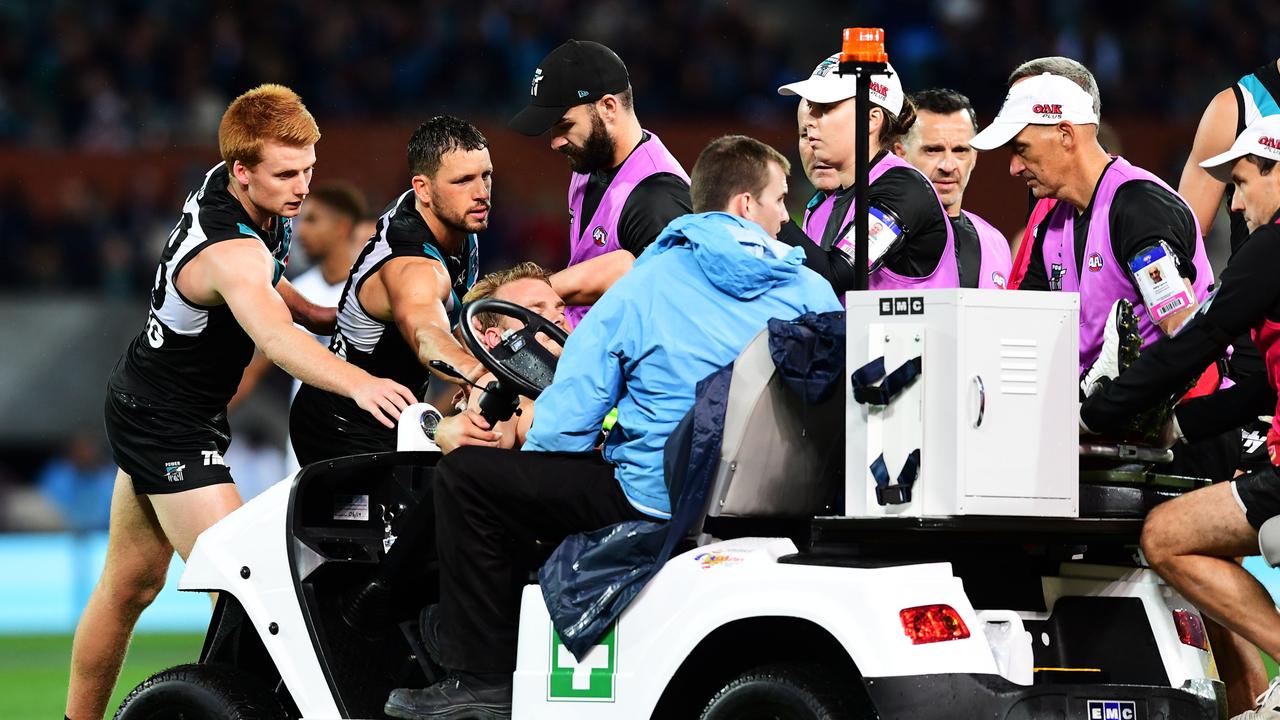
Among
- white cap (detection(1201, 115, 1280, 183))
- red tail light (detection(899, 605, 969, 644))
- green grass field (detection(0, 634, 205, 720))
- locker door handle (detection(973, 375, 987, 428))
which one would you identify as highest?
white cap (detection(1201, 115, 1280, 183))

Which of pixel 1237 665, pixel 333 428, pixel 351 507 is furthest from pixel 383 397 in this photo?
pixel 1237 665

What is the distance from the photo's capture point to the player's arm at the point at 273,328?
5.17 m

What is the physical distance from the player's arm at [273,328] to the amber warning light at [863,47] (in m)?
1.57

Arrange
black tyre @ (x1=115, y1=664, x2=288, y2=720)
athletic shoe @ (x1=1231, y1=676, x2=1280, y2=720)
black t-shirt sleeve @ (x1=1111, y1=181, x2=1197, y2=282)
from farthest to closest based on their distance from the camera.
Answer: black t-shirt sleeve @ (x1=1111, y1=181, x2=1197, y2=282), black tyre @ (x1=115, y1=664, x2=288, y2=720), athletic shoe @ (x1=1231, y1=676, x2=1280, y2=720)

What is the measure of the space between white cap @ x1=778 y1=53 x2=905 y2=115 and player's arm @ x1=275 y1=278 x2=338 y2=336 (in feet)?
6.16

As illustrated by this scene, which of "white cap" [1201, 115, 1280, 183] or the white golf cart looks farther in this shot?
"white cap" [1201, 115, 1280, 183]

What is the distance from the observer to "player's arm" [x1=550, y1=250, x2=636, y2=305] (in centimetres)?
620

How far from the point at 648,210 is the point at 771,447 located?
2.27 metres

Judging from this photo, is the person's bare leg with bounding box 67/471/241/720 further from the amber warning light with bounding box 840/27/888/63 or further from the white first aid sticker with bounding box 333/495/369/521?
the amber warning light with bounding box 840/27/888/63

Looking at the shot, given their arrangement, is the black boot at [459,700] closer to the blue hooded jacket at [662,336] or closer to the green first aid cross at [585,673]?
the green first aid cross at [585,673]

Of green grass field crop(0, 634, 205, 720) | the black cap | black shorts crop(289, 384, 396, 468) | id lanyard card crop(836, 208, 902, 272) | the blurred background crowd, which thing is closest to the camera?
id lanyard card crop(836, 208, 902, 272)

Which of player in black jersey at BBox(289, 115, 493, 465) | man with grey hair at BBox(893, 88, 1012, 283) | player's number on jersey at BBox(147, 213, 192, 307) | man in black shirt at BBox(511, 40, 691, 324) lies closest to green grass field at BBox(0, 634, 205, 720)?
player in black jersey at BBox(289, 115, 493, 465)

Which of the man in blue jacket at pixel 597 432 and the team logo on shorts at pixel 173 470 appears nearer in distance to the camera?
the man in blue jacket at pixel 597 432

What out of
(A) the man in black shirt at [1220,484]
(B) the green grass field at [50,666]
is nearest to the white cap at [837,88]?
(A) the man in black shirt at [1220,484]
